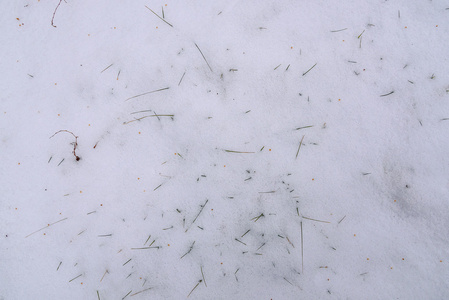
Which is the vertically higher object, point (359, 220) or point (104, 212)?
point (104, 212)

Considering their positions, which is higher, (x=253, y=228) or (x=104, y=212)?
(x=104, y=212)

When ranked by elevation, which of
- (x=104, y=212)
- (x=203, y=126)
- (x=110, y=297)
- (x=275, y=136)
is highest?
(x=203, y=126)

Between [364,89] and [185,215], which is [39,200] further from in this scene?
[364,89]

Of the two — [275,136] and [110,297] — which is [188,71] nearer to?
[275,136]

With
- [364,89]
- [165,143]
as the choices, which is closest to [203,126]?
[165,143]

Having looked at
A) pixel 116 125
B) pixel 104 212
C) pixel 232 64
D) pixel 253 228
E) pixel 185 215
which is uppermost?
pixel 232 64

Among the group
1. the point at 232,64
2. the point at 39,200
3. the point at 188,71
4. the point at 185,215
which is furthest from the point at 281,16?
the point at 39,200
